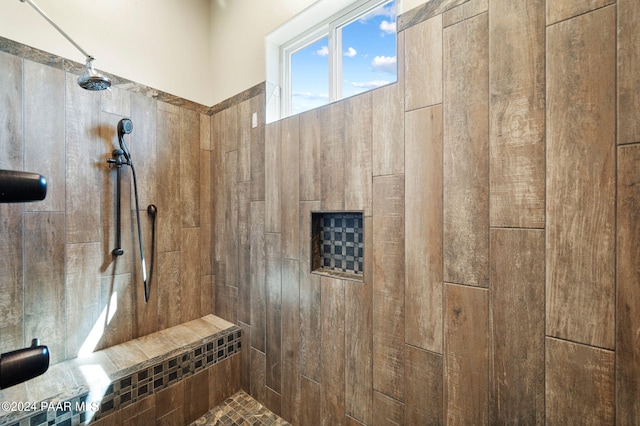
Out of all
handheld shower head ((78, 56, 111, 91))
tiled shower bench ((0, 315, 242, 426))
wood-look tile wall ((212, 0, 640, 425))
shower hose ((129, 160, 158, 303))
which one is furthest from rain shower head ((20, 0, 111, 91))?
tiled shower bench ((0, 315, 242, 426))

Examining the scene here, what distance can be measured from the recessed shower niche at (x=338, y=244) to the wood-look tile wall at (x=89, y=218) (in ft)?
3.60

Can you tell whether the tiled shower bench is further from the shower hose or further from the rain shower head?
the rain shower head

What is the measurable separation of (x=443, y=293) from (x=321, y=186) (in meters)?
0.82

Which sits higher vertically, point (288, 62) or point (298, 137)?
point (288, 62)

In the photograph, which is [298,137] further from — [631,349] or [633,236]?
[631,349]

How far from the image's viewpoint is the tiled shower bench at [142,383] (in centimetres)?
126

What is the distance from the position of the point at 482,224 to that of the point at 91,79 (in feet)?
6.34

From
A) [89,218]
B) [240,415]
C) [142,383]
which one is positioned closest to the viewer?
[142,383]

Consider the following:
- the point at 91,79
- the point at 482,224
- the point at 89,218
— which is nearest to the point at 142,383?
the point at 89,218

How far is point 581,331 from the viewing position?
0.88 m

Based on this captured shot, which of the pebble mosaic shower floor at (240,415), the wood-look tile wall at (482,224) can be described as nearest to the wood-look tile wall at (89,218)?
the pebble mosaic shower floor at (240,415)

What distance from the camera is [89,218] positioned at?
166 cm

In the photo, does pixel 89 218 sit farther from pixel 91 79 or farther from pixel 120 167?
pixel 91 79

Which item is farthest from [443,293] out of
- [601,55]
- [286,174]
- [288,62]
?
[288,62]
